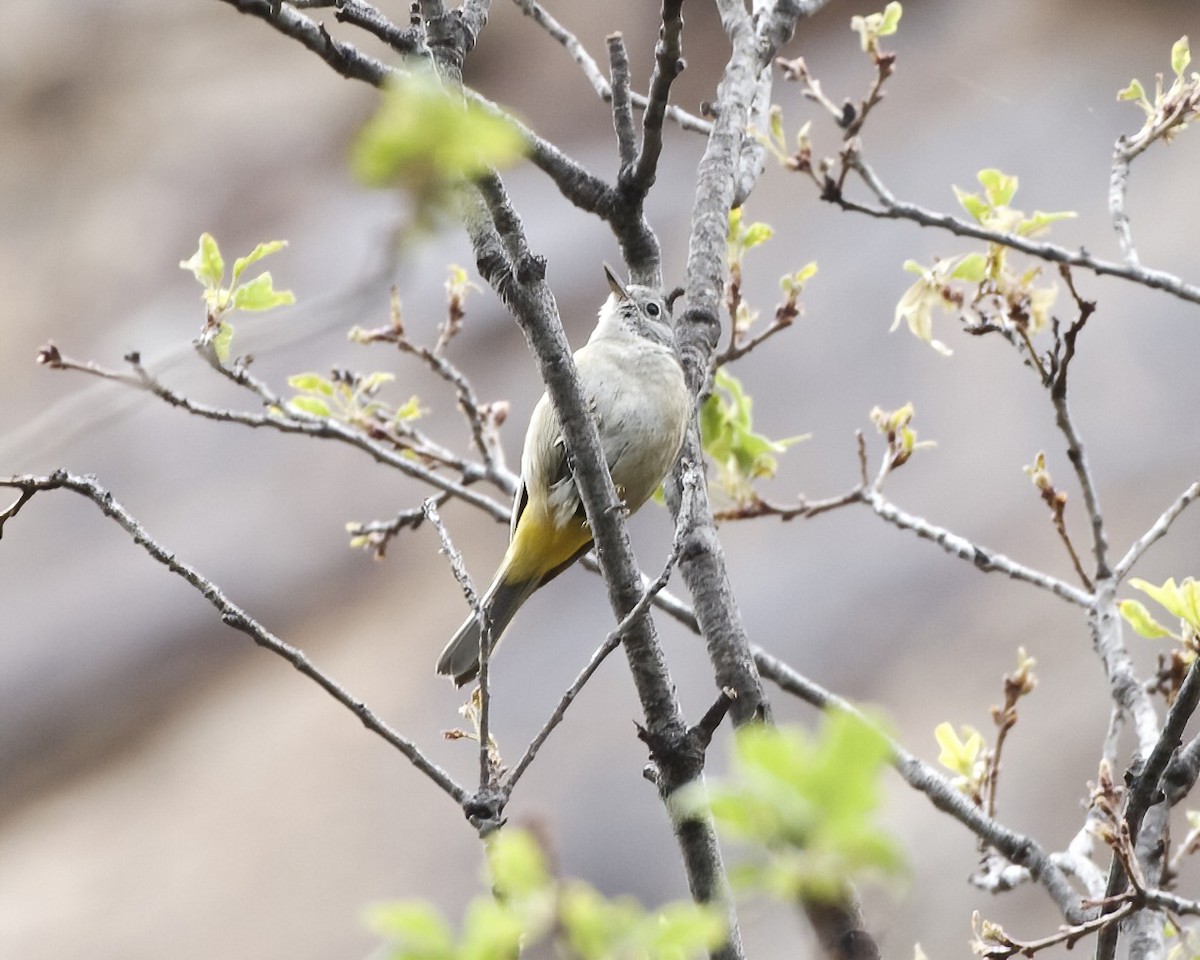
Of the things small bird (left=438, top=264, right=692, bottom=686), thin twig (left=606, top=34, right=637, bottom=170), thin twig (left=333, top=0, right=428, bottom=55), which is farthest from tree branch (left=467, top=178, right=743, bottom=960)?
small bird (left=438, top=264, right=692, bottom=686)

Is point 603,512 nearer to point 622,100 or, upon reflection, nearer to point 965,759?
point 622,100

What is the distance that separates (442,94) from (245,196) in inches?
449

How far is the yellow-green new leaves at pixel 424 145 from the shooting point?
2.74 feet

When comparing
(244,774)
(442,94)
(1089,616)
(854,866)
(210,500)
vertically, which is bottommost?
(854,866)

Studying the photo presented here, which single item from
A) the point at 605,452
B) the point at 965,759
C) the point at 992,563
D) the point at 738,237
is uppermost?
the point at 738,237

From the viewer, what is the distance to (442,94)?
2.98ft

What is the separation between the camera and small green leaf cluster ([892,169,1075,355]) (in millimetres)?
3201

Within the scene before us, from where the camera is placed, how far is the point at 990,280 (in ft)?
10.8

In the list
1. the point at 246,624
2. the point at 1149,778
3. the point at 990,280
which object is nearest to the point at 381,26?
the point at 246,624

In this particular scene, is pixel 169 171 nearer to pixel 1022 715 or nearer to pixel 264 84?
pixel 264 84

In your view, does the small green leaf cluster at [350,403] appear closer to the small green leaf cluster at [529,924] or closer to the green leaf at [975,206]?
the green leaf at [975,206]

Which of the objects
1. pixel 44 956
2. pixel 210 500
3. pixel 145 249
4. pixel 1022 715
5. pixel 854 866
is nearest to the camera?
pixel 854 866

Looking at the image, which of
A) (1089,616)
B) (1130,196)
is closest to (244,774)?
(1089,616)

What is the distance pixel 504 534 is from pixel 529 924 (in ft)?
28.1
